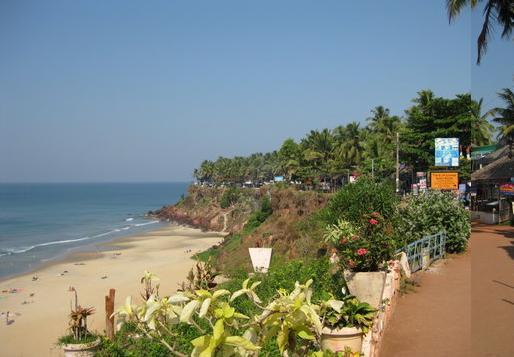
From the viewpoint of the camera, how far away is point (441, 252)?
495 inches

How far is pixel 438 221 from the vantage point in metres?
13.3

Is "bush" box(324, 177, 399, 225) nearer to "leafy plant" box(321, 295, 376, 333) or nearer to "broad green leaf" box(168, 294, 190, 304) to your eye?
"leafy plant" box(321, 295, 376, 333)

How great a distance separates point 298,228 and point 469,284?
15804 millimetres

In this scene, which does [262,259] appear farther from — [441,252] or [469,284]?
[469,284]

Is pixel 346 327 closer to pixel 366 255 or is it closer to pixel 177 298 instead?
pixel 366 255

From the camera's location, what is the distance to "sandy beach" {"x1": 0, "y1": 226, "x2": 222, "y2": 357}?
17.8m

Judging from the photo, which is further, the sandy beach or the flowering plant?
the sandy beach

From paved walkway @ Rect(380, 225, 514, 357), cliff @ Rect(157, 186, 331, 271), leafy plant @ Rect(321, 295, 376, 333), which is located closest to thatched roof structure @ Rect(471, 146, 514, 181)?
cliff @ Rect(157, 186, 331, 271)

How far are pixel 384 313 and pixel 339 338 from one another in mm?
2238

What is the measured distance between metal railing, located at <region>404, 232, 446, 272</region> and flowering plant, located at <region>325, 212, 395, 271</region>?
118 inches

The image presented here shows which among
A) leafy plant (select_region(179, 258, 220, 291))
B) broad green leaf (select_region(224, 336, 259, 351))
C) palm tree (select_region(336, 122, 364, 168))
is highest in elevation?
palm tree (select_region(336, 122, 364, 168))

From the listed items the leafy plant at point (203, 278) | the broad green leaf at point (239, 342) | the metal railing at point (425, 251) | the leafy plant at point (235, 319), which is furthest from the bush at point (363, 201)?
the broad green leaf at point (239, 342)

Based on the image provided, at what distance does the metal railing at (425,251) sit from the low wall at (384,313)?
6.69ft

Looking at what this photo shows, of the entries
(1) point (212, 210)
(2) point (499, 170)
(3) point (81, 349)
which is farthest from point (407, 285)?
(1) point (212, 210)
